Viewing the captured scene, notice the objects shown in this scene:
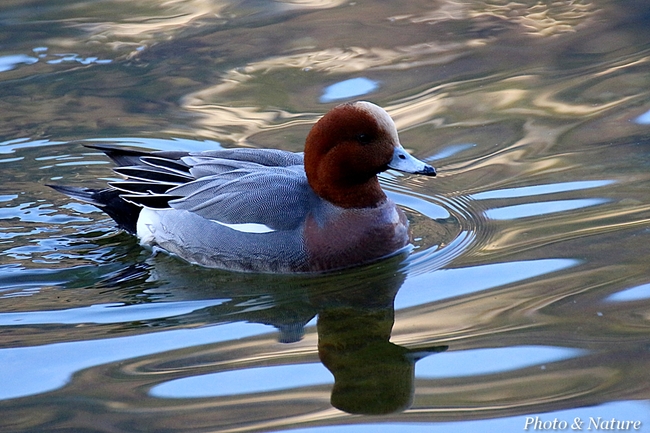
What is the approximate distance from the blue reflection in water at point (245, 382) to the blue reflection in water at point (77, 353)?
1.24 ft

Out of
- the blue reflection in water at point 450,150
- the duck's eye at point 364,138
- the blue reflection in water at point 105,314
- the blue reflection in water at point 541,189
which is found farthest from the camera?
the blue reflection in water at point 450,150

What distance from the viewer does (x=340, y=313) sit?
5043 millimetres

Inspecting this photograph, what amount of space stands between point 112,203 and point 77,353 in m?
1.92

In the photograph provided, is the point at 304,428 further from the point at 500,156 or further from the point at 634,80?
the point at 634,80

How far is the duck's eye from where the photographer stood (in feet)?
18.4

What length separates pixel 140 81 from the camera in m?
8.53

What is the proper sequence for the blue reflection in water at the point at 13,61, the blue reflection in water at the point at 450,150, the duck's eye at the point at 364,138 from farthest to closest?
the blue reflection in water at the point at 13,61
the blue reflection in water at the point at 450,150
the duck's eye at the point at 364,138

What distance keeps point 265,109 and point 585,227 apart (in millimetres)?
3282

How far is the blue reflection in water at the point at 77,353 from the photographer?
439 cm

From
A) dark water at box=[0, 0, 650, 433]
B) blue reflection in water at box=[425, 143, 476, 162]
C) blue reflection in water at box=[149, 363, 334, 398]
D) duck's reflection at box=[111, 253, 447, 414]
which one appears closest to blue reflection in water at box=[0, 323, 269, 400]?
dark water at box=[0, 0, 650, 433]

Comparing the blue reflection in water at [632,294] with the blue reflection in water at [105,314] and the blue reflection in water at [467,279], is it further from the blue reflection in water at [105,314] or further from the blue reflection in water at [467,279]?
the blue reflection in water at [105,314]

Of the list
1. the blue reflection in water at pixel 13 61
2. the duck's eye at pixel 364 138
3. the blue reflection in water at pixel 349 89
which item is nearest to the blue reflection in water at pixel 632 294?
the duck's eye at pixel 364 138

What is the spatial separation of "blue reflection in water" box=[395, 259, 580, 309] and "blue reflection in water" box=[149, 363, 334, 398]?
84 centimetres

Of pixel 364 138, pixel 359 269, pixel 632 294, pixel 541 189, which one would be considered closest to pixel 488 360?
pixel 632 294
